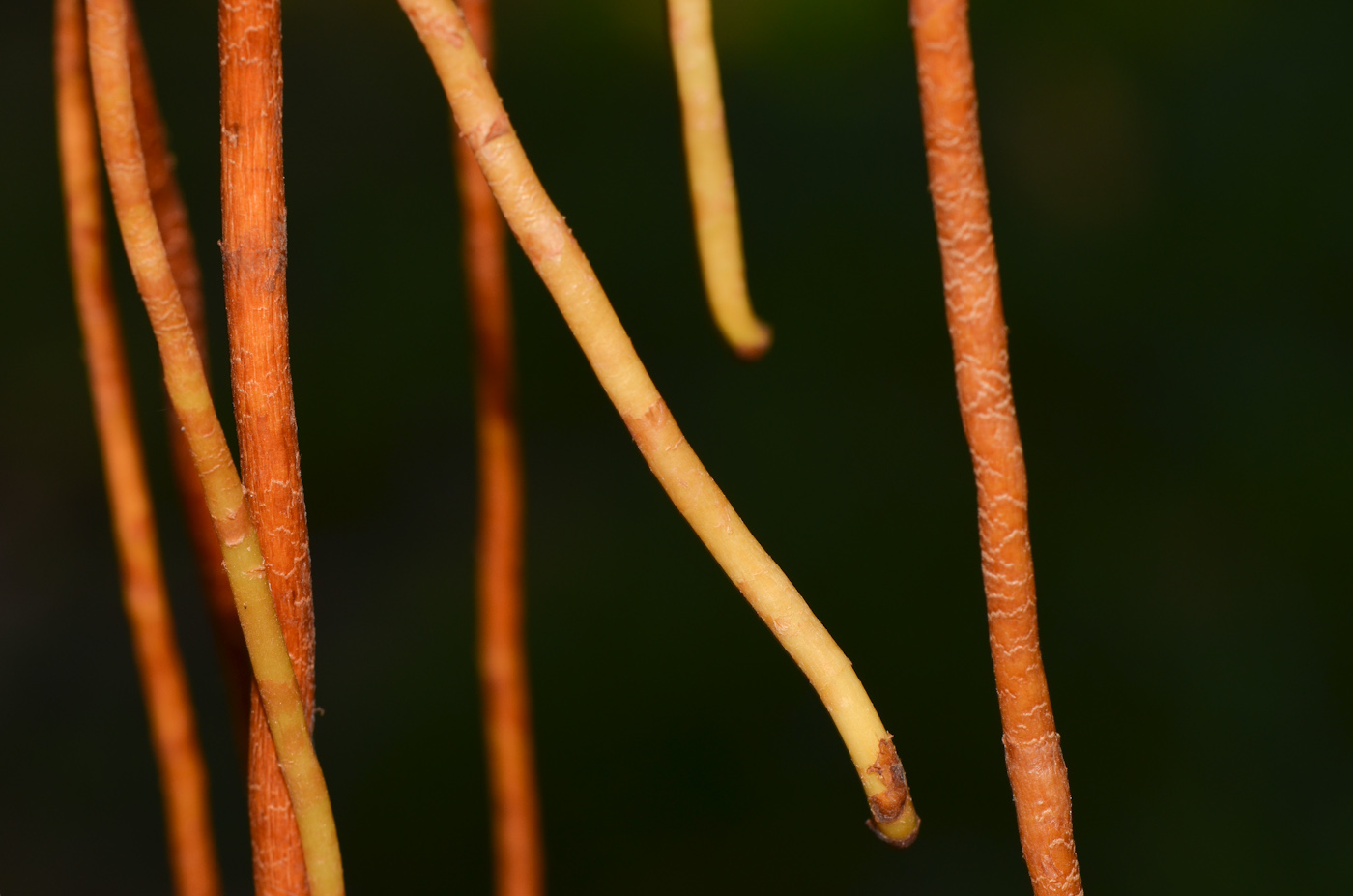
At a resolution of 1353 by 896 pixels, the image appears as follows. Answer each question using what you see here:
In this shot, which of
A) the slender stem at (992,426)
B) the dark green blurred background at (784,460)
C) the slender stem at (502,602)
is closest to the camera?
the slender stem at (992,426)

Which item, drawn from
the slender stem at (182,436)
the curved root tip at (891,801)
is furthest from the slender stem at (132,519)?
the curved root tip at (891,801)

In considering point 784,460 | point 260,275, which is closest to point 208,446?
point 260,275

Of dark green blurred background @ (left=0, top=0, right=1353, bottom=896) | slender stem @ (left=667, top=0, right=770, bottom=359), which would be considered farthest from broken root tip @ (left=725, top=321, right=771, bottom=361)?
dark green blurred background @ (left=0, top=0, right=1353, bottom=896)

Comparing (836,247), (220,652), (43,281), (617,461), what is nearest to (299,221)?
(43,281)

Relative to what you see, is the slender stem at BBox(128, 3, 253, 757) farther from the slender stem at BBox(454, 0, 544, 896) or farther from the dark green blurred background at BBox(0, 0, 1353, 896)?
the dark green blurred background at BBox(0, 0, 1353, 896)

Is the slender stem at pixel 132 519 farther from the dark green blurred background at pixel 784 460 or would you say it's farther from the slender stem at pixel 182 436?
the dark green blurred background at pixel 784 460

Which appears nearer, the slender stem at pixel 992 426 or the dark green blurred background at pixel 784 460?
the slender stem at pixel 992 426
